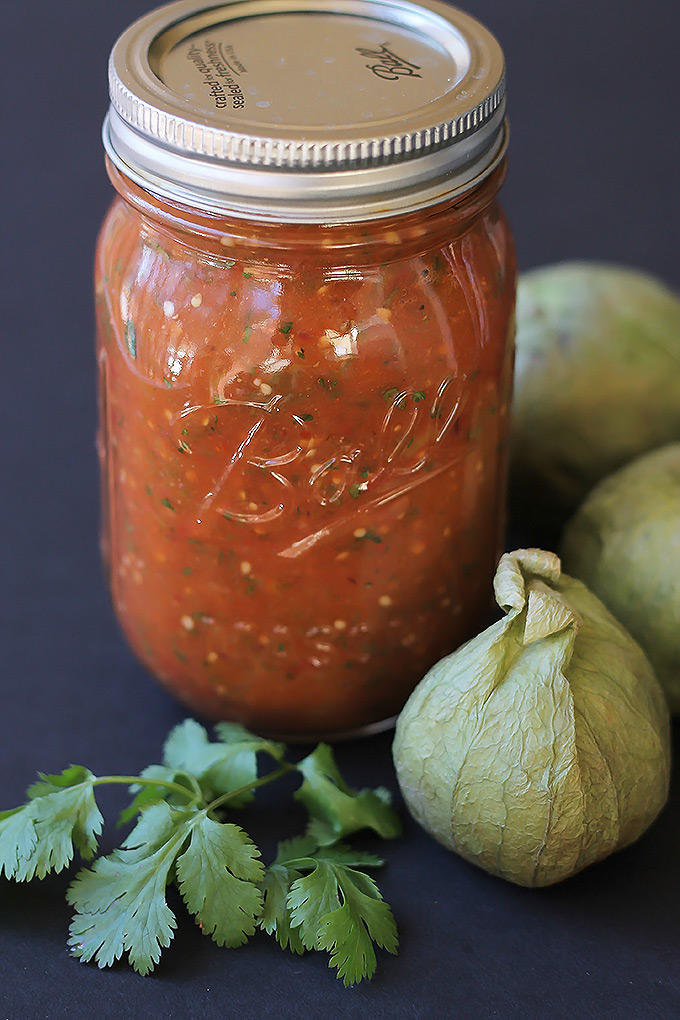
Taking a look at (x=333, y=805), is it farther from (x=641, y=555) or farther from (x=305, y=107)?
(x=305, y=107)

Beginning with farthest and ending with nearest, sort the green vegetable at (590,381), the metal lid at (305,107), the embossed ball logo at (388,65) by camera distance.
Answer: the green vegetable at (590,381) < the embossed ball logo at (388,65) < the metal lid at (305,107)

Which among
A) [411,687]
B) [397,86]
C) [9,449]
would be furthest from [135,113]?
[9,449]

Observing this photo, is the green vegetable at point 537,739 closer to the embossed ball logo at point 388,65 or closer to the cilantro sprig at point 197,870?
the cilantro sprig at point 197,870

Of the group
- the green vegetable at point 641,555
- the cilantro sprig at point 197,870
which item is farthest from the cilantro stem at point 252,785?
the green vegetable at point 641,555

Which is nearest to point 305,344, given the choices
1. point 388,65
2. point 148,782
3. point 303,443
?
point 303,443

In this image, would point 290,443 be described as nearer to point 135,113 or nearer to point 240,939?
point 135,113

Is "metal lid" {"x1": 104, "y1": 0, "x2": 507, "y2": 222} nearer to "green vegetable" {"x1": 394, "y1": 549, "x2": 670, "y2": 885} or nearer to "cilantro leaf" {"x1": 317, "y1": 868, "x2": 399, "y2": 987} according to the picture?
"green vegetable" {"x1": 394, "y1": 549, "x2": 670, "y2": 885}

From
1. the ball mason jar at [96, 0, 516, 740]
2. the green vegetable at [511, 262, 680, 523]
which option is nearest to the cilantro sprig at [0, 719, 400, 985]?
A: the ball mason jar at [96, 0, 516, 740]
